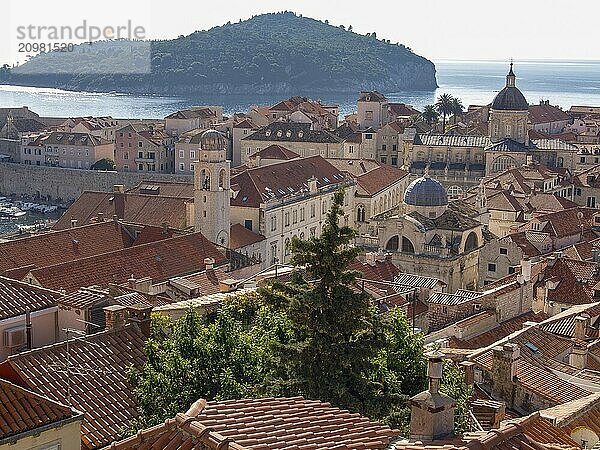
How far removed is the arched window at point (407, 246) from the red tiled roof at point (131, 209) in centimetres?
946

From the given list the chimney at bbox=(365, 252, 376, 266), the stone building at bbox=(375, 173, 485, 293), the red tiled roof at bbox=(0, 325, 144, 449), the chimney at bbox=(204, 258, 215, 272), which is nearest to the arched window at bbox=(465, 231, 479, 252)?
the stone building at bbox=(375, 173, 485, 293)

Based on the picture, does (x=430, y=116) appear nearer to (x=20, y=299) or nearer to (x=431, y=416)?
(x=20, y=299)

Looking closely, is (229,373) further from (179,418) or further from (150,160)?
(150,160)

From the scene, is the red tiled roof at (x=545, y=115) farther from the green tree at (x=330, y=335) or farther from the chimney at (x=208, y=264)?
the green tree at (x=330, y=335)

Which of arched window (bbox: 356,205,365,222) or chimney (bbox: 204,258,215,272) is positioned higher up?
chimney (bbox: 204,258,215,272)

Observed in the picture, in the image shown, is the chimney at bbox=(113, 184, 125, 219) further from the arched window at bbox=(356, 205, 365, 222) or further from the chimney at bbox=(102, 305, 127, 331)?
the chimney at bbox=(102, 305, 127, 331)

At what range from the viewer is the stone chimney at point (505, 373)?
17.1 m

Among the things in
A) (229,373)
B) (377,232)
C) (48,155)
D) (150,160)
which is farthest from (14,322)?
(48,155)

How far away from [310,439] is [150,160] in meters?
77.2

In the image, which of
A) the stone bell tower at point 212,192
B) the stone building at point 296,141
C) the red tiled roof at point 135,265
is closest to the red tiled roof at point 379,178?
the stone building at point 296,141

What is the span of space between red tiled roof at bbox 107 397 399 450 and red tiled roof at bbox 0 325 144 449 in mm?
4693

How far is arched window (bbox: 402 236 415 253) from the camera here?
41094 mm

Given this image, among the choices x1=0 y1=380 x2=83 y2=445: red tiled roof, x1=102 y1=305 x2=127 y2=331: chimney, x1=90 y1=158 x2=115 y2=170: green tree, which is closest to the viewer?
x1=0 y1=380 x2=83 y2=445: red tiled roof

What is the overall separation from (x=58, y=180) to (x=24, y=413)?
77308 mm
